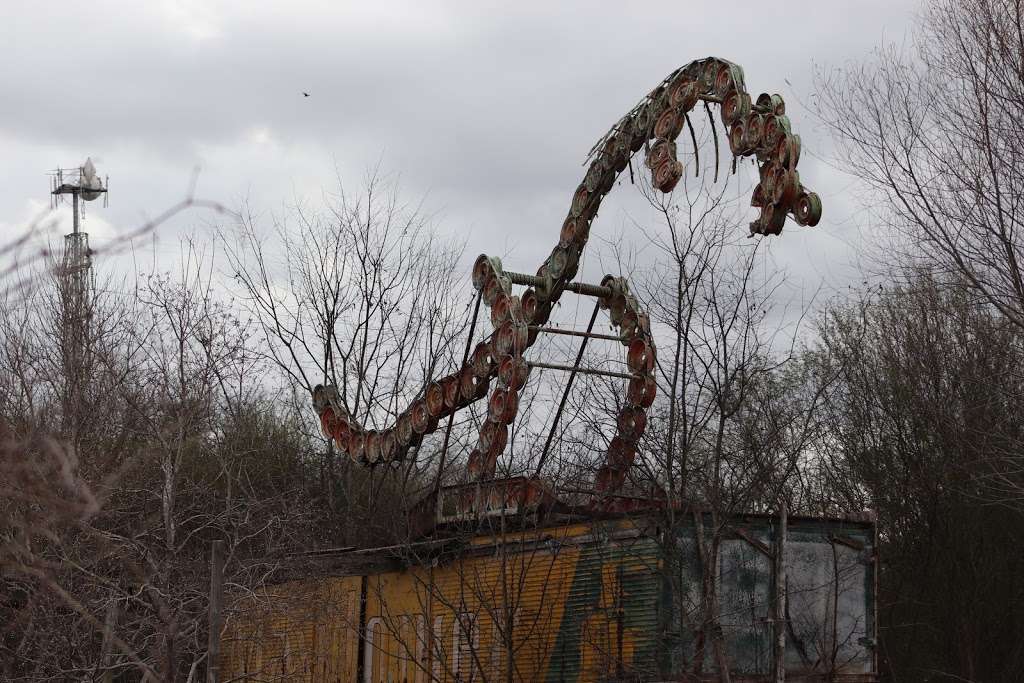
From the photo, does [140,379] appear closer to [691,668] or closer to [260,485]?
[260,485]

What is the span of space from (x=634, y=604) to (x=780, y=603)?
1.34m

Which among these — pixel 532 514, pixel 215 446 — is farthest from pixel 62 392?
pixel 532 514

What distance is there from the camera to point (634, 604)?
1212cm

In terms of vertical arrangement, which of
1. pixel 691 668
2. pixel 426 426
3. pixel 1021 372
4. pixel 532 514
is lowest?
pixel 691 668

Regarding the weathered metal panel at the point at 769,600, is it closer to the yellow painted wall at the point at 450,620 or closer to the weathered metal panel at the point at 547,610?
the weathered metal panel at the point at 547,610

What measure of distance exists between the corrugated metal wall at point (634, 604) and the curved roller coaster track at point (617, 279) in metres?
0.78

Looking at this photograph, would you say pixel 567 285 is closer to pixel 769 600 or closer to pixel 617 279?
pixel 617 279

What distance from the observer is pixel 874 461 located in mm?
22594

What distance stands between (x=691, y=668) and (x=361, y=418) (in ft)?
50.7

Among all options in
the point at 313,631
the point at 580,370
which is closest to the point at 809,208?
the point at 580,370

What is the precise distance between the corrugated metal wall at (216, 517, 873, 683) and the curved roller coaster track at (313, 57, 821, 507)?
78 centimetres

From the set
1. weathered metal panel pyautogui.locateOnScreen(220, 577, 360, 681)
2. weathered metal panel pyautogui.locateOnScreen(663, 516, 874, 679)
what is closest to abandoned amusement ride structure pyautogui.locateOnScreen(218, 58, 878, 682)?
weathered metal panel pyautogui.locateOnScreen(663, 516, 874, 679)

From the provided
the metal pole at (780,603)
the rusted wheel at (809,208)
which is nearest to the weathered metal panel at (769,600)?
the metal pole at (780,603)

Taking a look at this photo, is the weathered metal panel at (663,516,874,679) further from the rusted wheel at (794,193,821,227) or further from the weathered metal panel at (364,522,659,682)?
the rusted wheel at (794,193,821,227)
